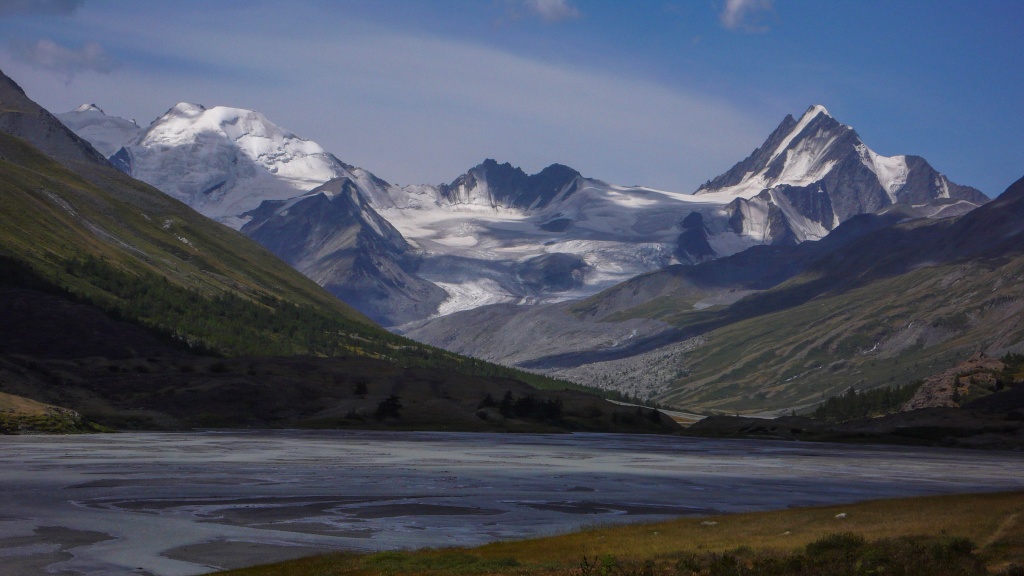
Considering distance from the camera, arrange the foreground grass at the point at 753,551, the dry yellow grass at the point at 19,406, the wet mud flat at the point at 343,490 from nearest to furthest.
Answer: the foreground grass at the point at 753,551 → the wet mud flat at the point at 343,490 → the dry yellow grass at the point at 19,406

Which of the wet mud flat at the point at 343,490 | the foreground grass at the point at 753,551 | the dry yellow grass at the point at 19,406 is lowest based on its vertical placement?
the wet mud flat at the point at 343,490

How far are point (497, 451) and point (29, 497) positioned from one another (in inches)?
2842

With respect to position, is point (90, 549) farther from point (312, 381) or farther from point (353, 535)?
point (312, 381)

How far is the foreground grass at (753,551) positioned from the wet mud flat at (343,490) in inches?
195

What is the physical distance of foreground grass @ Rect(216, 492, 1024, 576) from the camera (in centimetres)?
3847

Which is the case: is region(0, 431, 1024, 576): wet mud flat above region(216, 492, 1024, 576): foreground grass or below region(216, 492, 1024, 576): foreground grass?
below

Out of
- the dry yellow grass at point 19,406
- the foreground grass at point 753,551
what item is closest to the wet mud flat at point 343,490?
the foreground grass at point 753,551

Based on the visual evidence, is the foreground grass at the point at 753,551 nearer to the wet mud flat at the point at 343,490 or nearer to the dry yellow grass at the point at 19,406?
the wet mud flat at the point at 343,490

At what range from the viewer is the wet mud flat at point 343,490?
4784cm

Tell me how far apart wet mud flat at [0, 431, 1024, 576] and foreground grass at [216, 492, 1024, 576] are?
4944 millimetres

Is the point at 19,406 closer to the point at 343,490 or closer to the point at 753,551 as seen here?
the point at 343,490

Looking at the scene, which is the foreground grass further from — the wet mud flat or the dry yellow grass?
the dry yellow grass

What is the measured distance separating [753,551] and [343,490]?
36.3 m

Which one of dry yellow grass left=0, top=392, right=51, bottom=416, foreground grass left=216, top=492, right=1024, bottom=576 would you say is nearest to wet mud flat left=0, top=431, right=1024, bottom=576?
foreground grass left=216, top=492, right=1024, bottom=576
